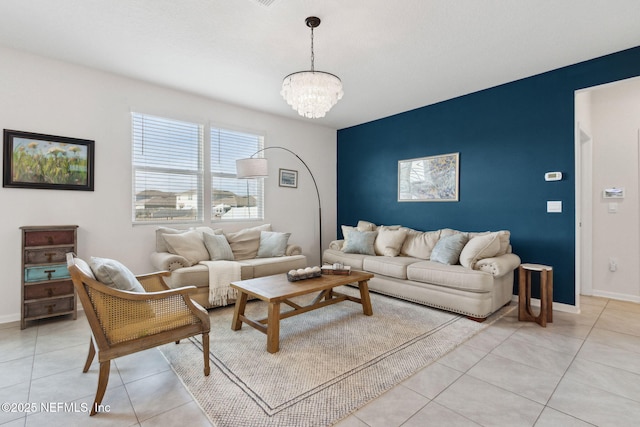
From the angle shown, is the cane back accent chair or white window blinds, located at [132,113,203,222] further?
white window blinds, located at [132,113,203,222]

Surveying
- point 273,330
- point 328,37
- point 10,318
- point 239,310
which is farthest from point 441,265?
point 10,318

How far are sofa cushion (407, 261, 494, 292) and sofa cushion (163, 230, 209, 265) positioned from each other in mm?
2519

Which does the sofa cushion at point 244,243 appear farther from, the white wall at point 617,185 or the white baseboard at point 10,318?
the white wall at point 617,185

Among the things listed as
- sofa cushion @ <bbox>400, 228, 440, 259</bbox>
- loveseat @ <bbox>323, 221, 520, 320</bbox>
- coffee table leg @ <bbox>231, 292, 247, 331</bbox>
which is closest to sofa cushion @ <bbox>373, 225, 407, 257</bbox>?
loveseat @ <bbox>323, 221, 520, 320</bbox>

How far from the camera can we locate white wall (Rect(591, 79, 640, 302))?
374cm

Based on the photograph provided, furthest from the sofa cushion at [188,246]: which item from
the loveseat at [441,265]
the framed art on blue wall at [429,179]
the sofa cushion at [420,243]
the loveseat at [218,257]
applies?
the framed art on blue wall at [429,179]

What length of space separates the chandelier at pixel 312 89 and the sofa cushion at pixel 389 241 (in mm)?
2340

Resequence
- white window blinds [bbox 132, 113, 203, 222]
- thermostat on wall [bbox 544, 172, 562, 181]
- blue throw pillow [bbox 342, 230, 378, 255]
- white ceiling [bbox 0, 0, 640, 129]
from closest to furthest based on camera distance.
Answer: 1. white ceiling [bbox 0, 0, 640, 129]
2. thermostat on wall [bbox 544, 172, 562, 181]
3. white window blinds [bbox 132, 113, 203, 222]
4. blue throw pillow [bbox 342, 230, 378, 255]

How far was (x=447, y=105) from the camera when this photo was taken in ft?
14.5

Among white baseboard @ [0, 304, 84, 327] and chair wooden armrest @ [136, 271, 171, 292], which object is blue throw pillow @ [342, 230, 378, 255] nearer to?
chair wooden armrest @ [136, 271, 171, 292]

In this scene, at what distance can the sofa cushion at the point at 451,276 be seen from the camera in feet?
10.1

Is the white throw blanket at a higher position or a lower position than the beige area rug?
higher

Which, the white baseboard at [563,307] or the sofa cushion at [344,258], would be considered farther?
the sofa cushion at [344,258]

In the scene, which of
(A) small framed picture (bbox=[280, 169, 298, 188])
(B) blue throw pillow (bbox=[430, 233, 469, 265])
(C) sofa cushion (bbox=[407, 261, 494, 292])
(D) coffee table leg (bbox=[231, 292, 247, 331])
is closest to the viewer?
(D) coffee table leg (bbox=[231, 292, 247, 331])
